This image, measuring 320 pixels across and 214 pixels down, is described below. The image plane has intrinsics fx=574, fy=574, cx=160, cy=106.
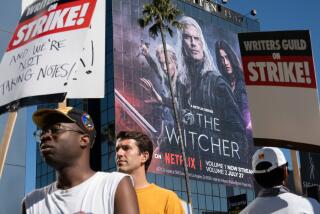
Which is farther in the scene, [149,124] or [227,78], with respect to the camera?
[227,78]

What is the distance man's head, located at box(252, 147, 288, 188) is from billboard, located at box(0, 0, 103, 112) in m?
1.49

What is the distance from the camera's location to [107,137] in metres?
48.7

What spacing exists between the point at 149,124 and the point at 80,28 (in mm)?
42919

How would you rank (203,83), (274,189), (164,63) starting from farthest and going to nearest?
1. (203,83)
2. (164,63)
3. (274,189)

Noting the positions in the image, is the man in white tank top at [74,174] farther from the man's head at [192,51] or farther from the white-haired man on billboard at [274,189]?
the man's head at [192,51]

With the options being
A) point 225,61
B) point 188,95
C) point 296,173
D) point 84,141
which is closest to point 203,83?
point 188,95

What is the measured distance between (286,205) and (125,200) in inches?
61.2

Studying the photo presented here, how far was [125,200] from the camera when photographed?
304 centimetres

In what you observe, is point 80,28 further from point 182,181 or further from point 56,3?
point 182,181

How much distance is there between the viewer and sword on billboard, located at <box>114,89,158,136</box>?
46750 mm

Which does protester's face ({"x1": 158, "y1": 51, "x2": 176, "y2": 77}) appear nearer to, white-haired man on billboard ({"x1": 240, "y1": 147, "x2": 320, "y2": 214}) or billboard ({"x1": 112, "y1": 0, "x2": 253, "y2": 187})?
billboard ({"x1": 112, "y1": 0, "x2": 253, "y2": 187})

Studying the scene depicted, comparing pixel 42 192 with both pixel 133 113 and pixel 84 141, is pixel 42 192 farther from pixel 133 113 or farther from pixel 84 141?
pixel 133 113

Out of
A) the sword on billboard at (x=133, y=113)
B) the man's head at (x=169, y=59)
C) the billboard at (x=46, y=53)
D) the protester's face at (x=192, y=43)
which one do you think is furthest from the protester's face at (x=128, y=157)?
the protester's face at (x=192, y=43)

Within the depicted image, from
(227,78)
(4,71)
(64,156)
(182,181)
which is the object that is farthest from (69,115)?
(227,78)
